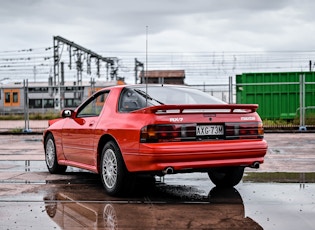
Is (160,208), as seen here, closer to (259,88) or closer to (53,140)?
(53,140)

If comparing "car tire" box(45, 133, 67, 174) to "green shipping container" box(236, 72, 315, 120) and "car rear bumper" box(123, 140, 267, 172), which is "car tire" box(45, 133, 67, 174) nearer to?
"car rear bumper" box(123, 140, 267, 172)

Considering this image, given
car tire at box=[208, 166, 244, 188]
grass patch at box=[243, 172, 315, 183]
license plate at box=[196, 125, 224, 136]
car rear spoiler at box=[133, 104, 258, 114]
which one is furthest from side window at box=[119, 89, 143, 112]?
grass patch at box=[243, 172, 315, 183]

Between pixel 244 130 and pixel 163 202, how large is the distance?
1.33m

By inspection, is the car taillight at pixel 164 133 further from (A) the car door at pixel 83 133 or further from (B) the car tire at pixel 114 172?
(A) the car door at pixel 83 133

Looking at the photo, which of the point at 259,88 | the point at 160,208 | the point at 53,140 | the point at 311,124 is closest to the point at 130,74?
the point at 259,88

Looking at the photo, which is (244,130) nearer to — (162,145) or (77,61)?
(162,145)

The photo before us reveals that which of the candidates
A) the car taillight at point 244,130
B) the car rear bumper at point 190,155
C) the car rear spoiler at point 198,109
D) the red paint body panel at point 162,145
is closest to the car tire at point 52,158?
the red paint body panel at point 162,145

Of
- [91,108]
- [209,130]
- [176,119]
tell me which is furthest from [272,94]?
[176,119]

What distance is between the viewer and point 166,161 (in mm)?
5418

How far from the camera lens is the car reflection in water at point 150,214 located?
4.49 metres

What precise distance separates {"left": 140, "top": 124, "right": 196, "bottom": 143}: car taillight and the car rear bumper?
0.20 feet

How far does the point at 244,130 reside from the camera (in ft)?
19.5

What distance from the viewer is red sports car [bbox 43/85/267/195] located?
5.46 meters

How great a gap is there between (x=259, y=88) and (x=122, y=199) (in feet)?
55.3
